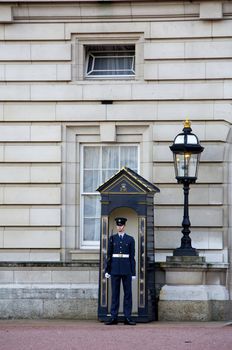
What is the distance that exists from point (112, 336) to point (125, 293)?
6.13ft

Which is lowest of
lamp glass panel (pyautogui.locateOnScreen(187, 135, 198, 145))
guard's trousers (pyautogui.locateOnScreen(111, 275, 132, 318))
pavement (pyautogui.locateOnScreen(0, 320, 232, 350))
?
pavement (pyautogui.locateOnScreen(0, 320, 232, 350))

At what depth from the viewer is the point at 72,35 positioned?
2070 centimetres

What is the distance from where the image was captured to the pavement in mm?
16094

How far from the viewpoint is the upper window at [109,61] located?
2092cm

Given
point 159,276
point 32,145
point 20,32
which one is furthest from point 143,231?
point 20,32

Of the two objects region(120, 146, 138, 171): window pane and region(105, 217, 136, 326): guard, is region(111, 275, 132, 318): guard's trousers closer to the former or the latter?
region(105, 217, 136, 326): guard

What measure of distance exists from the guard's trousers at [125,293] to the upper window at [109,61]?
11.8 ft

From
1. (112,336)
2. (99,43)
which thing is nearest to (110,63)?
(99,43)

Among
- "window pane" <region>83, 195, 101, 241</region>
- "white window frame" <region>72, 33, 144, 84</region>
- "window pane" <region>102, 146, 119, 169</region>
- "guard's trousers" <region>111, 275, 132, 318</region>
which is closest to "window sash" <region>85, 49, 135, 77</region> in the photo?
"white window frame" <region>72, 33, 144, 84</region>

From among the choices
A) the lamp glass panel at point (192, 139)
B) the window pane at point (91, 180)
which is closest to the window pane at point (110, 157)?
the window pane at point (91, 180)

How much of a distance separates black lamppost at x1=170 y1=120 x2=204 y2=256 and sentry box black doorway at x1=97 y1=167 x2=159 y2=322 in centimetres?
53

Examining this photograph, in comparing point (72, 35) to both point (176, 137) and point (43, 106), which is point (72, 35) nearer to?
point (43, 106)

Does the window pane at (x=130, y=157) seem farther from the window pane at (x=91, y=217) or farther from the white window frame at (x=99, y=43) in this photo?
the white window frame at (x=99, y=43)

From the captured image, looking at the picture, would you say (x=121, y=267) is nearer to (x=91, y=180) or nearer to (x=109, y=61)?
(x=91, y=180)
